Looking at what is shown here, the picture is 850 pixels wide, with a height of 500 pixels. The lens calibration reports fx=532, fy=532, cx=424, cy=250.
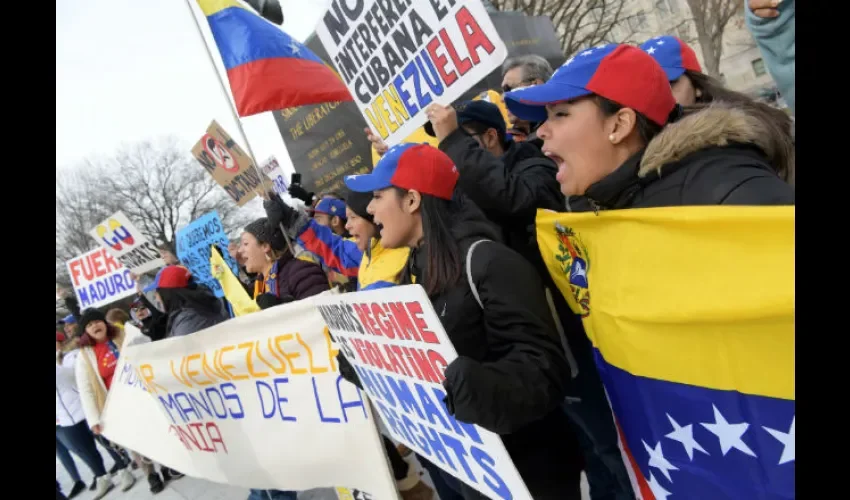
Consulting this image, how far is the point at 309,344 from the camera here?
2.65 metres

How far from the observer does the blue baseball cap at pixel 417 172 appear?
79.4 inches

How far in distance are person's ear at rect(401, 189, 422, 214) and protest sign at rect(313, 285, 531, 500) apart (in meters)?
0.41

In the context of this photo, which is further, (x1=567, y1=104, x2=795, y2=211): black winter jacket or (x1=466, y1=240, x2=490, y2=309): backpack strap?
(x1=466, y1=240, x2=490, y2=309): backpack strap

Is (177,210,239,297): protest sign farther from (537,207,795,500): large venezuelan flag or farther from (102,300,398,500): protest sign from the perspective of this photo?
(537,207,795,500): large venezuelan flag

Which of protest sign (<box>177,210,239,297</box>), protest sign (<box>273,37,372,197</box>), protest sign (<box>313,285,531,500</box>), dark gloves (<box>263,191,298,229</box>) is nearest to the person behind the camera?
protest sign (<box>313,285,531,500</box>)

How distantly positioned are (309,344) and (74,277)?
6639 mm

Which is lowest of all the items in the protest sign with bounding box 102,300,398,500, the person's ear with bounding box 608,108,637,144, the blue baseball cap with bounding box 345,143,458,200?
the protest sign with bounding box 102,300,398,500

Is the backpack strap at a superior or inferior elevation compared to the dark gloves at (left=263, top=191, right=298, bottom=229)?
inferior

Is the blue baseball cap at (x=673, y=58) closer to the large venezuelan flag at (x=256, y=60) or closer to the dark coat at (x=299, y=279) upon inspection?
the large venezuelan flag at (x=256, y=60)

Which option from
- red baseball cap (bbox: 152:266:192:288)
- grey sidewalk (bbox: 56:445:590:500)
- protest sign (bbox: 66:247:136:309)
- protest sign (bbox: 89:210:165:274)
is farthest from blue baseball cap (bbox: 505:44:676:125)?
protest sign (bbox: 66:247:136:309)

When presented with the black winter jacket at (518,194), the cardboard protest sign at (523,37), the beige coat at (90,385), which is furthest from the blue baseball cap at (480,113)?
the cardboard protest sign at (523,37)

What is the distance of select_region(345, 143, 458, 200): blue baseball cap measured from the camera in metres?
2.02
